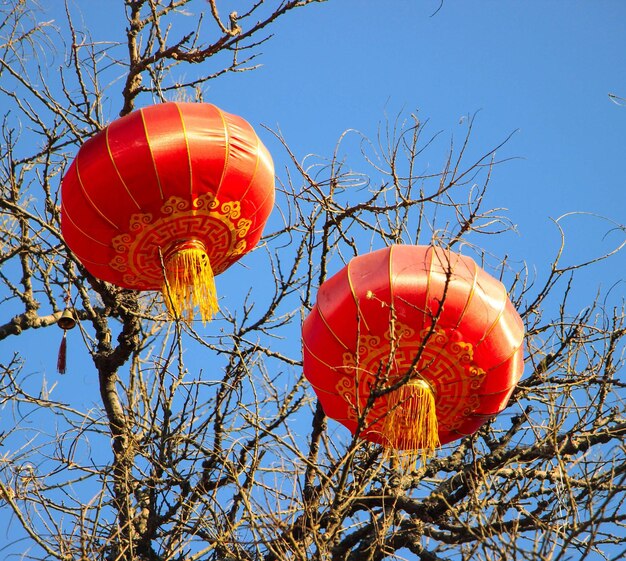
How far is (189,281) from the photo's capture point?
557 centimetres

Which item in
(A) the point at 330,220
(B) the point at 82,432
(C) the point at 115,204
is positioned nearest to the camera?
(C) the point at 115,204

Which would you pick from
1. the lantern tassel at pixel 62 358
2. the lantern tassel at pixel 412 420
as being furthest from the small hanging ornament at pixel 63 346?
the lantern tassel at pixel 412 420

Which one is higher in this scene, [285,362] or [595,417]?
[285,362]

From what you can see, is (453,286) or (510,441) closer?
(453,286)

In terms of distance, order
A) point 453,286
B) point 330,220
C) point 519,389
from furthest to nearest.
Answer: point 330,220 → point 519,389 → point 453,286

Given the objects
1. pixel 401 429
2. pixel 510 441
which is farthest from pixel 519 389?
pixel 401 429

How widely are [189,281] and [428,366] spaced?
1439mm

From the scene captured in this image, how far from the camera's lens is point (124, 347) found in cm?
670

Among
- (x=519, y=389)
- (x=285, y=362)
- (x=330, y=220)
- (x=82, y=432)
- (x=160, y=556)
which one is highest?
(x=330, y=220)

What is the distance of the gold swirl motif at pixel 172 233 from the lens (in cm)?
533

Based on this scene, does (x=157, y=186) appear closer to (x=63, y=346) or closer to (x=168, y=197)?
(x=168, y=197)

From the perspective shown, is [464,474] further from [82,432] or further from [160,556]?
[82,432]

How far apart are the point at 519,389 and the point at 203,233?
2.05 m

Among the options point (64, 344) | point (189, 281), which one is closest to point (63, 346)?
point (64, 344)
